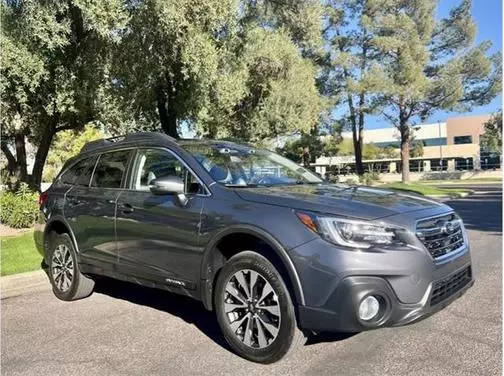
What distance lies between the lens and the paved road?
4.08 meters

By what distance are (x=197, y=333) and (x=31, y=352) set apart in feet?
4.76

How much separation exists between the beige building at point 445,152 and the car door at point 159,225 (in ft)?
215

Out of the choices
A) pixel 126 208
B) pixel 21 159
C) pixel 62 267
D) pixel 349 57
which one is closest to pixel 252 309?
pixel 126 208

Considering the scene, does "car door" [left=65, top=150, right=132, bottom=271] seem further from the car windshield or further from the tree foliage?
the tree foliage

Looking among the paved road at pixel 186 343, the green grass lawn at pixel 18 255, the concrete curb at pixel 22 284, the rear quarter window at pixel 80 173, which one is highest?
the rear quarter window at pixel 80 173

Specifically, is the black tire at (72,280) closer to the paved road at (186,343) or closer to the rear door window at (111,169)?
the paved road at (186,343)

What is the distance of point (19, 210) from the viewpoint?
1243cm

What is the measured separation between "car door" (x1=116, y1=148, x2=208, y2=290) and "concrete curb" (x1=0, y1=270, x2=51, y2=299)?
2457mm

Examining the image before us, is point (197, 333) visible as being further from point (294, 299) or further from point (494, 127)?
point (494, 127)

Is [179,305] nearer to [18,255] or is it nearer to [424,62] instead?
[18,255]

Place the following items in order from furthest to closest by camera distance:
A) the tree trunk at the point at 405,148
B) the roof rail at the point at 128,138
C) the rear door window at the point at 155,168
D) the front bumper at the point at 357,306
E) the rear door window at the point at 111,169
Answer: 1. the tree trunk at the point at 405,148
2. the rear door window at the point at 111,169
3. the roof rail at the point at 128,138
4. the rear door window at the point at 155,168
5. the front bumper at the point at 357,306

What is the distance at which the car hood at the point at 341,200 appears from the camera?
393 cm

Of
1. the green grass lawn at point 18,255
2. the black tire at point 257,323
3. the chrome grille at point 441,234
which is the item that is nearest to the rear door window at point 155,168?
the black tire at point 257,323

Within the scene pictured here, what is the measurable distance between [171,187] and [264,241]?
1.02 m
